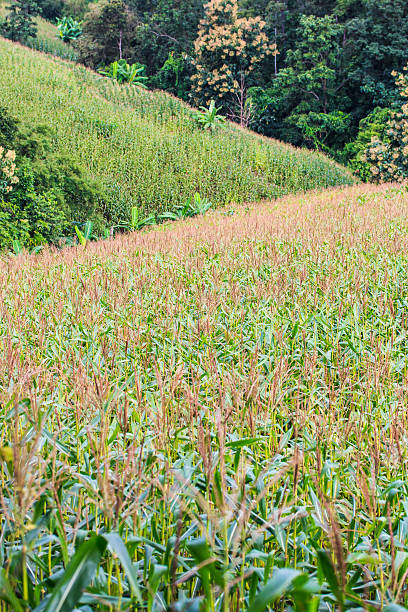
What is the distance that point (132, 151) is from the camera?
51.1 feet

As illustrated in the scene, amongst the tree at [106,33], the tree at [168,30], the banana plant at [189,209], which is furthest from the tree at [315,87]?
the banana plant at [189,209]

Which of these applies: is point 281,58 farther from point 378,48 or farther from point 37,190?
point 37,190

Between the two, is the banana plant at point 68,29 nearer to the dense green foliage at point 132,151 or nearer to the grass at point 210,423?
the dense green foliage at point 132,151

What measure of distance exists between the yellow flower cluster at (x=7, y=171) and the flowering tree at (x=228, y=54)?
20505mm

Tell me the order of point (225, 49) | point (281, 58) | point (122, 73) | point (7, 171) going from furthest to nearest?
point (281, 58) < point (225, 49) < point (122, 73) < point (7, 171)

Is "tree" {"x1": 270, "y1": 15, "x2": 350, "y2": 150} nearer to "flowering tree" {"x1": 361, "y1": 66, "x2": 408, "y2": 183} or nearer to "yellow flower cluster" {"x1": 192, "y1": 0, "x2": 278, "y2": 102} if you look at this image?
"yellow flower cluster" {"x1": 192, "y1": 0, "x2": 278, "y2": 102}

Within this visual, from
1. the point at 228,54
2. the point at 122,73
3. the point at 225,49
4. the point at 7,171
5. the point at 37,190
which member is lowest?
the point at 37,190

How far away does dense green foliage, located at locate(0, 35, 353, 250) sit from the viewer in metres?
13.2

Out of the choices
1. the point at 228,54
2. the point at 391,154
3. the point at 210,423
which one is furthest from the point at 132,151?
the point at 228,54

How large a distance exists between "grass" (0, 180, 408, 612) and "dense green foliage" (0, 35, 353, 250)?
5.69 meters

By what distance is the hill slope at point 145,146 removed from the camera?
14594mm

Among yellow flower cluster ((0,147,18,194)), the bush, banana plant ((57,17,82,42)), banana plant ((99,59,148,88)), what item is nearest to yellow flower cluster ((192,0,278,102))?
banana plant ((99,59,148,88))

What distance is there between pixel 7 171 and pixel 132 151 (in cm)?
709

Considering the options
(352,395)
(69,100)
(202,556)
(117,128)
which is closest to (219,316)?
(352,395)
